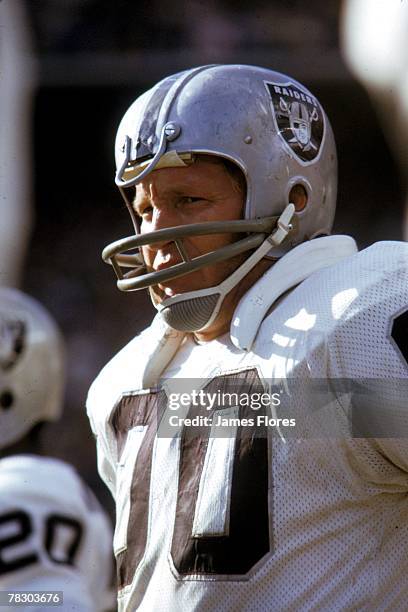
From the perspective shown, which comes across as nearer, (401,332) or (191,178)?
(401,332)

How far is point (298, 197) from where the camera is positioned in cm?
212

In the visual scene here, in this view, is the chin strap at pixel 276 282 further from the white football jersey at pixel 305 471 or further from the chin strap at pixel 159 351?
the chin strap at pixel 159 351

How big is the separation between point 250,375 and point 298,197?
0.43 m

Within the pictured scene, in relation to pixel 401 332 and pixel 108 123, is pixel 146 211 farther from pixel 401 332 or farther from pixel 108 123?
pixel 108 123

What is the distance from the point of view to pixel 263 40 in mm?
4062

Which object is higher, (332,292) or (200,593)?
(332,292)

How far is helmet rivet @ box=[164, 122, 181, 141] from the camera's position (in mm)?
2025

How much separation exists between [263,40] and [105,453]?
227 centimetres

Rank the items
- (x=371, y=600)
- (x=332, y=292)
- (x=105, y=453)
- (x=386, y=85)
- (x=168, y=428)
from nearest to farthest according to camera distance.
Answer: (x=371, y=600)
(x=332, y=292)
(x=168, y=428)
(x=105, y=453)
(x=386, y=85)

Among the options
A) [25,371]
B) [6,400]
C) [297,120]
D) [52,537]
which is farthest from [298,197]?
[25,371]

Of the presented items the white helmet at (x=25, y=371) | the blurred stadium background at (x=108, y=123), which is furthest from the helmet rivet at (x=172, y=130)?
the blurred stadium background at (x=108, y=123)

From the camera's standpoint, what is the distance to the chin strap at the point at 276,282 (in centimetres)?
190

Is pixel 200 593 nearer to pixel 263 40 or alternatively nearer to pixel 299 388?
pixel 299 388

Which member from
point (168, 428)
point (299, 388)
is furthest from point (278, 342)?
point (168, 428)
